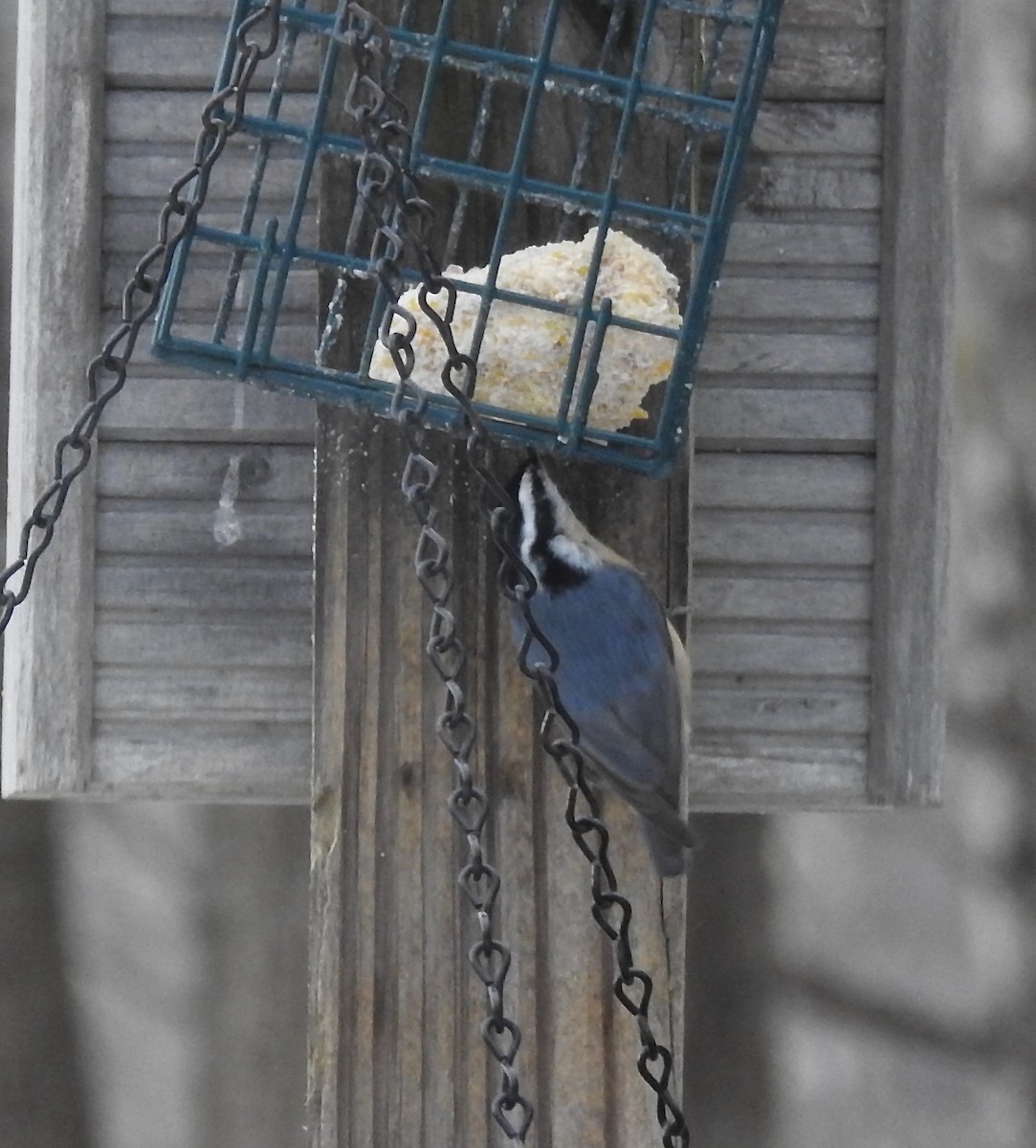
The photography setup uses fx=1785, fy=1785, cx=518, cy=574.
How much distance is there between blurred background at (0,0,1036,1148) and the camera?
13.8 ft

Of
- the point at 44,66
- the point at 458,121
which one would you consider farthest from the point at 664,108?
the point at 44,66

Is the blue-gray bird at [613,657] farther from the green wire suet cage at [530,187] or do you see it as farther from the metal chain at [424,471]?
the metal chain at [424,471]

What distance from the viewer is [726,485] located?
242cm

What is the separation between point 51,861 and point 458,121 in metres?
3.20

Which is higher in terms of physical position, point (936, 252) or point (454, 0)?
point (454, 0)

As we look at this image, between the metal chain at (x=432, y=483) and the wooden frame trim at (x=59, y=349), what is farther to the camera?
the wooden frame trim at (x=59, y=349)

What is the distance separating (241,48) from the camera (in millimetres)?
1686

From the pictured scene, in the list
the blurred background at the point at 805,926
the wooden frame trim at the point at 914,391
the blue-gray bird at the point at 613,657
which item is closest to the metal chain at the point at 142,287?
the blue-gray bird at the point at 613,657

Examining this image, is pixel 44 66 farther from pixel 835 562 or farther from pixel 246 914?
pixel 246 914

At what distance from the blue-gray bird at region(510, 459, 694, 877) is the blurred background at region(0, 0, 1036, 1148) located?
182 centimetres

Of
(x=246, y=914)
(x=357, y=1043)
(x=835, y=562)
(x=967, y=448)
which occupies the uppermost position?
(x=967, y=448)

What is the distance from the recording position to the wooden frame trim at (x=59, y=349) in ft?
7.79

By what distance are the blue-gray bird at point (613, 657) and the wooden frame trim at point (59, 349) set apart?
2.03 feet

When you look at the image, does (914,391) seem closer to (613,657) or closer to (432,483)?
(613,657)
